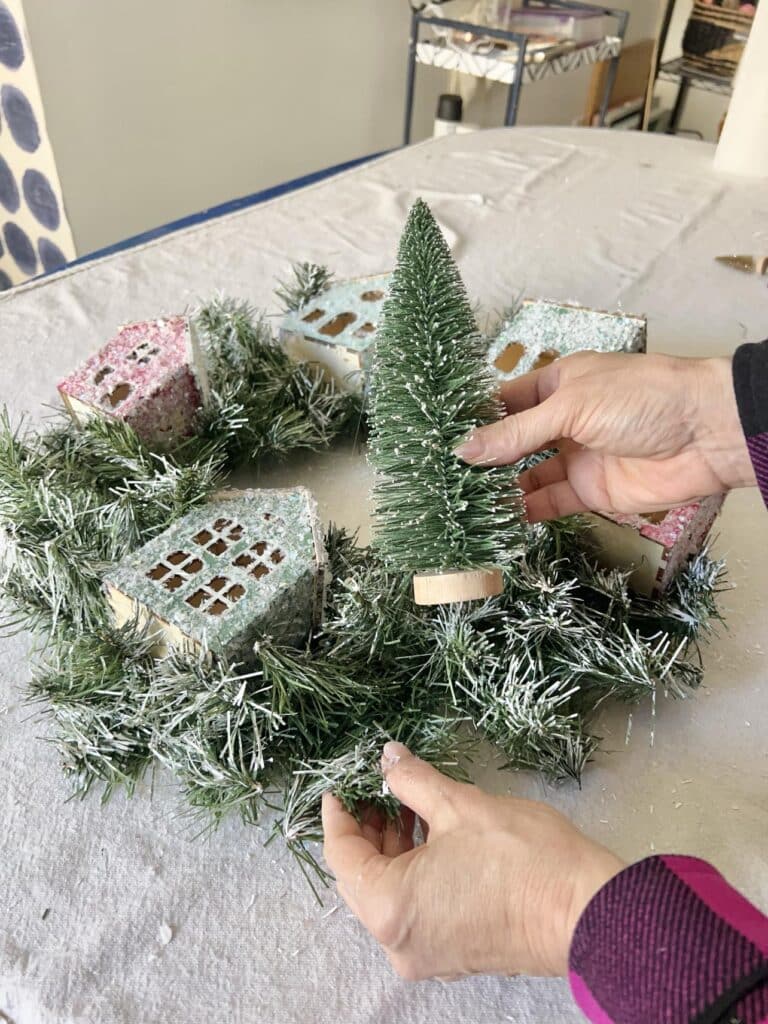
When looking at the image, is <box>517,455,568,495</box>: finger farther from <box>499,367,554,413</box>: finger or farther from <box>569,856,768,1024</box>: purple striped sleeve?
<box>569,856,768,1024</box>: purple striped sleeve

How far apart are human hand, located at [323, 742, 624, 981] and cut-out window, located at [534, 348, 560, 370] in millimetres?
394

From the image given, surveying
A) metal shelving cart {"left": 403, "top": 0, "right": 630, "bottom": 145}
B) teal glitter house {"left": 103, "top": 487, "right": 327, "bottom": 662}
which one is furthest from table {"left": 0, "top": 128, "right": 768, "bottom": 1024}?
metal shelving cart {"left": 403, "top": 0, "right": 630, "bottom": 145}

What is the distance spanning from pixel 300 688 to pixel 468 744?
5.3 inches

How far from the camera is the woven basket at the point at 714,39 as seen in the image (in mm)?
2295

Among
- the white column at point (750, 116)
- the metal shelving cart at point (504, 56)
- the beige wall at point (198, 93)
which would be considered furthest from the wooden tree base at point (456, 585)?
the metal shelving cart at point (504, 56)

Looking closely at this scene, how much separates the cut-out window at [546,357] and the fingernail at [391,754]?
14.6 inches

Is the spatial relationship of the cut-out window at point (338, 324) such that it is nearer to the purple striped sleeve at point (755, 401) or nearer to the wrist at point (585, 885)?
the purple striped sleeve at point (755, 401)

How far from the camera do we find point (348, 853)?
1.40ft

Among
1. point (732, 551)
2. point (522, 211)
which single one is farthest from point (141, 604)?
point (522, 211)

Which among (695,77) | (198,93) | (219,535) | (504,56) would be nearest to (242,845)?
(219,535)

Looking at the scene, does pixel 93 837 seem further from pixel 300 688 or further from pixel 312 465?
pixel 312 465

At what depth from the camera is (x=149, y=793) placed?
20.9 inches

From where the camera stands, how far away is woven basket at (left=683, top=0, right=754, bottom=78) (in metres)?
2.29

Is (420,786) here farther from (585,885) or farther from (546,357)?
(546,357)
